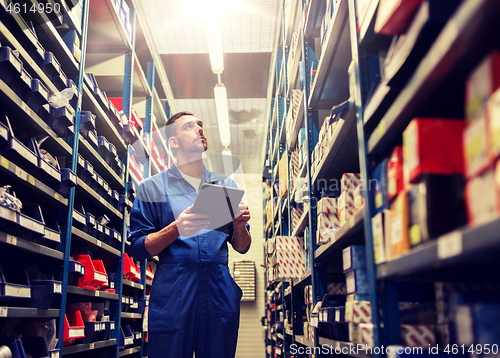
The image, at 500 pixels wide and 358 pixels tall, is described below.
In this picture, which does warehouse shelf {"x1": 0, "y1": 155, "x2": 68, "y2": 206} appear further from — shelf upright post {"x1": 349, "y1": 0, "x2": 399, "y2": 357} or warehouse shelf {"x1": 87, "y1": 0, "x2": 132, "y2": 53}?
warehouse shelf {"x1": 87, "y1": 0, "x2": 132, "y2": 53}

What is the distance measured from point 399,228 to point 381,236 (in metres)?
0.14

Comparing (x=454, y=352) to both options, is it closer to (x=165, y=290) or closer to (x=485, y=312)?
(x=485, y=312)

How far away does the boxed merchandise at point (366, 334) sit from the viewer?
1.36 meters

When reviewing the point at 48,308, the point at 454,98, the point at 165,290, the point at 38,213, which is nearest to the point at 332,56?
the point at 454,98

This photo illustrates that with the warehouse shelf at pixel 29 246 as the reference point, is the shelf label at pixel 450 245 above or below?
below

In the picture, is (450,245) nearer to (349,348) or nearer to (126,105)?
(349,348)

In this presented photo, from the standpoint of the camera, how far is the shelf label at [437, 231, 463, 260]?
79cm

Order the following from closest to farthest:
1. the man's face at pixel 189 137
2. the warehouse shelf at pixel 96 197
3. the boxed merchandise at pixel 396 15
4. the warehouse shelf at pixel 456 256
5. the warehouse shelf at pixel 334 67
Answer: the warehouse shelf at pixel 456 256 < the boxed merchandise at pixel 396 15 < the warehouse shelf at pixel 334 67 < the man's face at pixel 189 137 < the warehouse shelf at pixel 96 197

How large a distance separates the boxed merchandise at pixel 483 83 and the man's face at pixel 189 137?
192 centimetres

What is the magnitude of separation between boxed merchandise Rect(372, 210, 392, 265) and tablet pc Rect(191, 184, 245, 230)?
35.5 inches

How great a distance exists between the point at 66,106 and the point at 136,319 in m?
2.75

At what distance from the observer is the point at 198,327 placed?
216cm

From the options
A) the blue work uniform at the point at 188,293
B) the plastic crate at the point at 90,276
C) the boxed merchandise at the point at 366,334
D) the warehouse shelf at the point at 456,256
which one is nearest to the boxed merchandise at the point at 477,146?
the warehouse shelf at the point at 456,256

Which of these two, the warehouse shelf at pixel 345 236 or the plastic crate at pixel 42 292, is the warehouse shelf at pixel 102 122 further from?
the warehouse shelf at pixel 345 236
